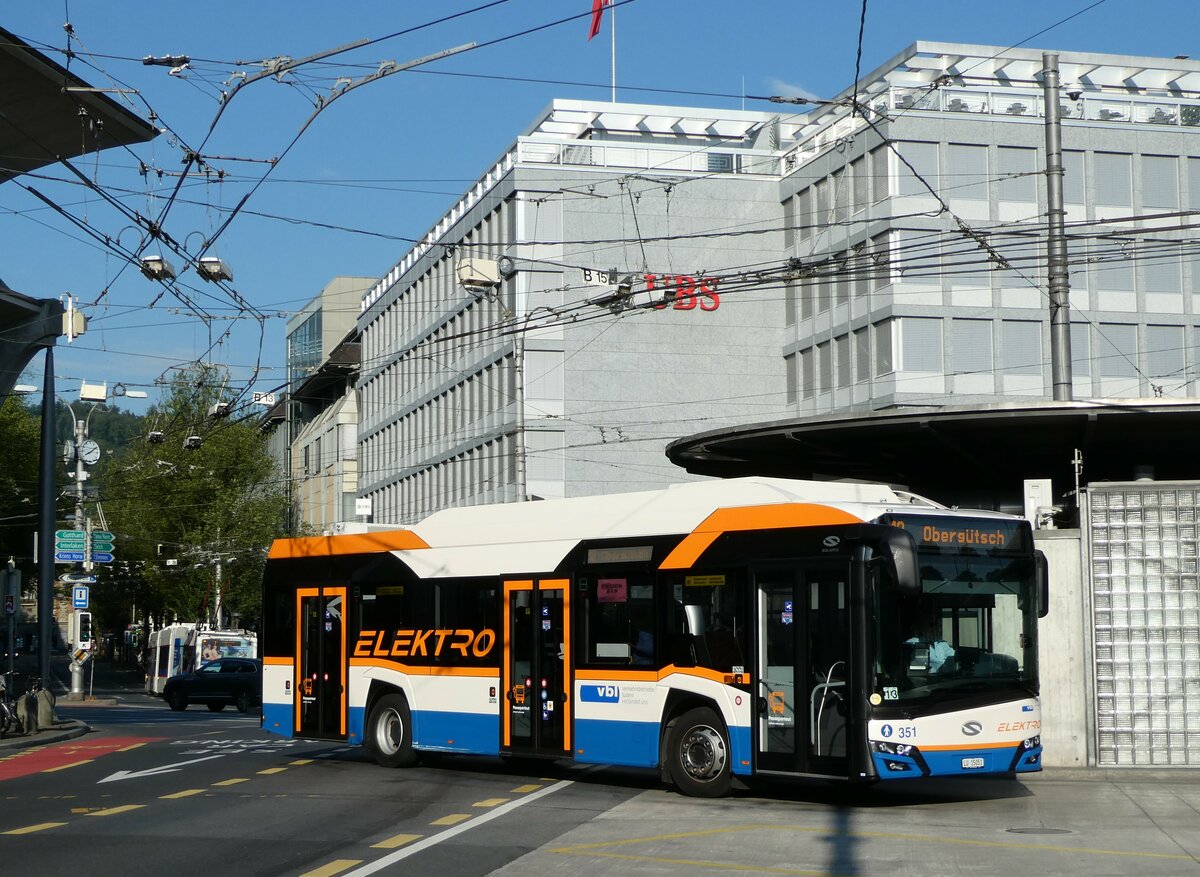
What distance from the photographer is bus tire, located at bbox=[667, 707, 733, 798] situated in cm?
1543

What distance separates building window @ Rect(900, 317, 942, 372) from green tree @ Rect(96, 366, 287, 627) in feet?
115

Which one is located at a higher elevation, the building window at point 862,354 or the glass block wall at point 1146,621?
the building window at point 862,354

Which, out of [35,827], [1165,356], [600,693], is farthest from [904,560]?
[1165,356]

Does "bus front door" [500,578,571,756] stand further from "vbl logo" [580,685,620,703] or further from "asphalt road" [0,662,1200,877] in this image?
"asphalt road" [0,662,1200,877]

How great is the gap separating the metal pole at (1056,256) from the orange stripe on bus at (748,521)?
6004mm

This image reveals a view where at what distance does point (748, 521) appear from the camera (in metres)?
15.6

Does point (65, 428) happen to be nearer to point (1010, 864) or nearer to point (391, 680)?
point (391, 680)

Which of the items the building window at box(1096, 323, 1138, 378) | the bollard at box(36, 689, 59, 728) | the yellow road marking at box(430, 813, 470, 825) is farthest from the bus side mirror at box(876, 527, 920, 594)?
the building window at box(1096, 323, 1138, 378)

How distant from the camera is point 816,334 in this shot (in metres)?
55.3

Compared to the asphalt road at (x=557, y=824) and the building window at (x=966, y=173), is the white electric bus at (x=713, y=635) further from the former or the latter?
the building window at (x=966, y=173)

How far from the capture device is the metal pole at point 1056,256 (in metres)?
20.0

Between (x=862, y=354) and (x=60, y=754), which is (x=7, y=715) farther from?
(x=862, y=354)

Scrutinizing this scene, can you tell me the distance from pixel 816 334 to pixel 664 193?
25.2 ft

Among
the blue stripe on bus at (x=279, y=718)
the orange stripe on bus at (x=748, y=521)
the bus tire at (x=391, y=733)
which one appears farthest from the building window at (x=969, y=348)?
the orange stripe on bus at (x=748, y=521)
